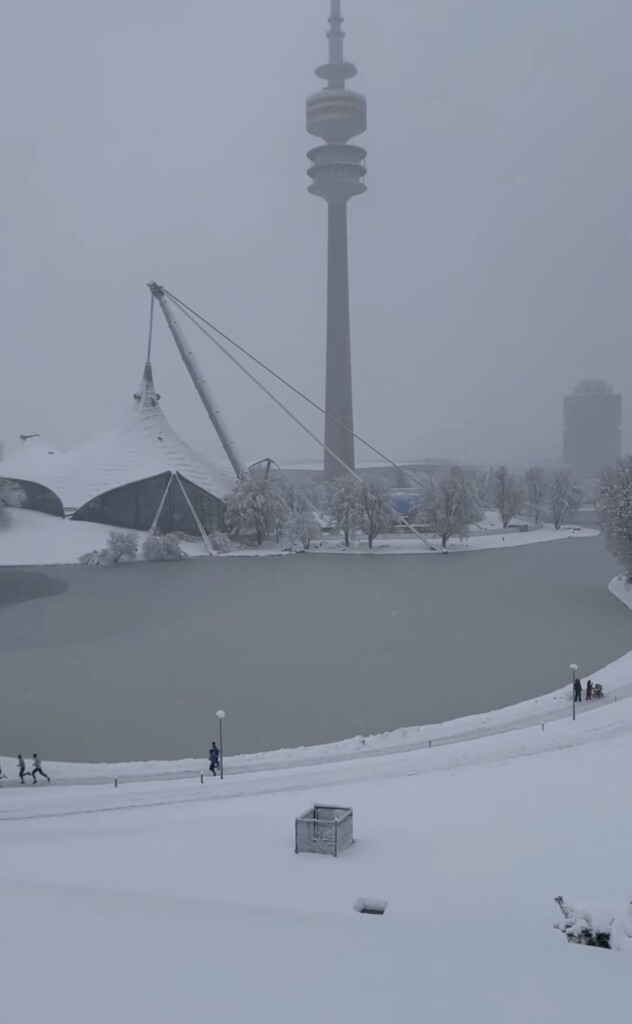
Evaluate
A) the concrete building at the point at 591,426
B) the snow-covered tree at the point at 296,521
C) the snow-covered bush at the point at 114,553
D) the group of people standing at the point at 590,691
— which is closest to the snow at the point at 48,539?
the snow-covered bush at the point at 114,553

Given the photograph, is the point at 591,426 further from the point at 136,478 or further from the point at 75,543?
the point at 75,543

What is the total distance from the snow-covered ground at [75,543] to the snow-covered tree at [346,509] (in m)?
1.00

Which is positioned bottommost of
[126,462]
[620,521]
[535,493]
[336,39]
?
[620,521]

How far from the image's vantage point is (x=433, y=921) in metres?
6.27

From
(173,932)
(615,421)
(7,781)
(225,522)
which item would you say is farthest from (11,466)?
(615,421)

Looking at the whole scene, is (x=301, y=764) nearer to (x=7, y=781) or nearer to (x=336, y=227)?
(x=7, y=781)

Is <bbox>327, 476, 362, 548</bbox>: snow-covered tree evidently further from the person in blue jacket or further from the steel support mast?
the person in blue jacket

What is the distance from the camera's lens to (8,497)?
176 feet

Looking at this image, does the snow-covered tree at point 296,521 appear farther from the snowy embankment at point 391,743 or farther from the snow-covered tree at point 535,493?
the snowy embankment at point 391,743

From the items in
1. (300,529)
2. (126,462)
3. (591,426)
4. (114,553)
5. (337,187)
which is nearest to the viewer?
(114,553)

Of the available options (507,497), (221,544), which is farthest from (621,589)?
(507,497)

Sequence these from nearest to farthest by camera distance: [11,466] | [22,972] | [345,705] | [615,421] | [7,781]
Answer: [22,972]
[7,781]
[345,705]
[11,466]
[615,421]

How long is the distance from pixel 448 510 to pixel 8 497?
24998 mm

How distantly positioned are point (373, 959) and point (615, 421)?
173 m
